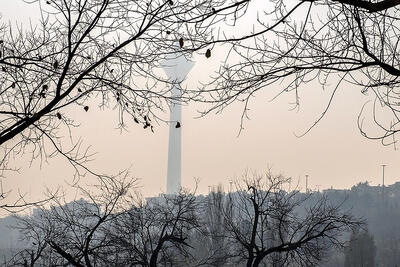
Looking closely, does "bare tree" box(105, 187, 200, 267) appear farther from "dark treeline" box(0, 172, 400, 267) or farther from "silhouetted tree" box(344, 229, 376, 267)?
"silhouetted tree" box(344, 229, 376, 267)

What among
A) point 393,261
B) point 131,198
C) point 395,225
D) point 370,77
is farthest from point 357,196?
point 370,77

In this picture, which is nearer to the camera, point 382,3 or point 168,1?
point 382,3

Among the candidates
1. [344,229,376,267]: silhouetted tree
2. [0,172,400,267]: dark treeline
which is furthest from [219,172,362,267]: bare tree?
[344,229,376,267]: silhouetted tree

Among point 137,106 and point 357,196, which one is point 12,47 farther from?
point 357,196

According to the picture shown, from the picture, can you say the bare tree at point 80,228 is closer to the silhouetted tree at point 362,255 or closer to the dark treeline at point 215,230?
the dark treeline at point 215,230

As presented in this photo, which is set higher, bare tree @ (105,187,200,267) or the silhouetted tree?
bare tree @ (105,187,200,267)

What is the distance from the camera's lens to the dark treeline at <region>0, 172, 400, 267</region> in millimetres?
11961

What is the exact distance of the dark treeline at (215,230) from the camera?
1196 cm

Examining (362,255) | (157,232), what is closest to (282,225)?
(157,232)

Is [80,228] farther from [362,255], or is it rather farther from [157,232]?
[362,255]

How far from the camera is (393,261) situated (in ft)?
281

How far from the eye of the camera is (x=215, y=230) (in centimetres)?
1891

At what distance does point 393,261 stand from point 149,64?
290 ft

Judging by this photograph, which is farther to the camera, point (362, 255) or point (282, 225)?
point (362, 255)
